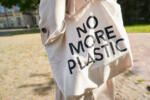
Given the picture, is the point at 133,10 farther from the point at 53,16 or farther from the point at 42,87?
the point at 53,16

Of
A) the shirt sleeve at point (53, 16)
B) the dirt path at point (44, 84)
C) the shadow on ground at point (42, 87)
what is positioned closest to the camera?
the shirt sleeve at point (53, 16)

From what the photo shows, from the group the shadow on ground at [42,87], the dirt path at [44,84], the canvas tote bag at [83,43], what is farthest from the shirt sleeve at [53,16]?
the shadow on ground at [42,87]

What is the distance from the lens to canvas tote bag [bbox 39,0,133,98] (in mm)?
768

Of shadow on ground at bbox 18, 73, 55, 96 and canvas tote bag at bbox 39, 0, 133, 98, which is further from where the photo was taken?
shadow on ground at bbox 18, 73, 55, 96

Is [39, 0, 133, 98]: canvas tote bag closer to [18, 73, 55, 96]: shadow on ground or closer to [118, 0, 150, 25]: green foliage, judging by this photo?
[18, 73, 55, 96]: shadow on ground

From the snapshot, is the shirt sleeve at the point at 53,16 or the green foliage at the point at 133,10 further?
the green foliage at the point at 133,10

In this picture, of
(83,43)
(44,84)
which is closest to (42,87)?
(44,84)

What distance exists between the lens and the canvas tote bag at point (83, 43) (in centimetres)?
77

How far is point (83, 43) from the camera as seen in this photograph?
2.71 ft

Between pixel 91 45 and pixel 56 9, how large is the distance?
34 cm

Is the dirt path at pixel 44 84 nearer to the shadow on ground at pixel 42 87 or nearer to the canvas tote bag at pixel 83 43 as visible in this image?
the shadow on ground at pixel 42 87

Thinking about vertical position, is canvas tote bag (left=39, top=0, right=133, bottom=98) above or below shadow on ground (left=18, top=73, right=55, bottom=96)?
above

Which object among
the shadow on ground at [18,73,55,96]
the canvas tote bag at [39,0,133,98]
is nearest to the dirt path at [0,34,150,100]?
the shadow on ground at [18,73,55,96]

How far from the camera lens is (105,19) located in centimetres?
85
